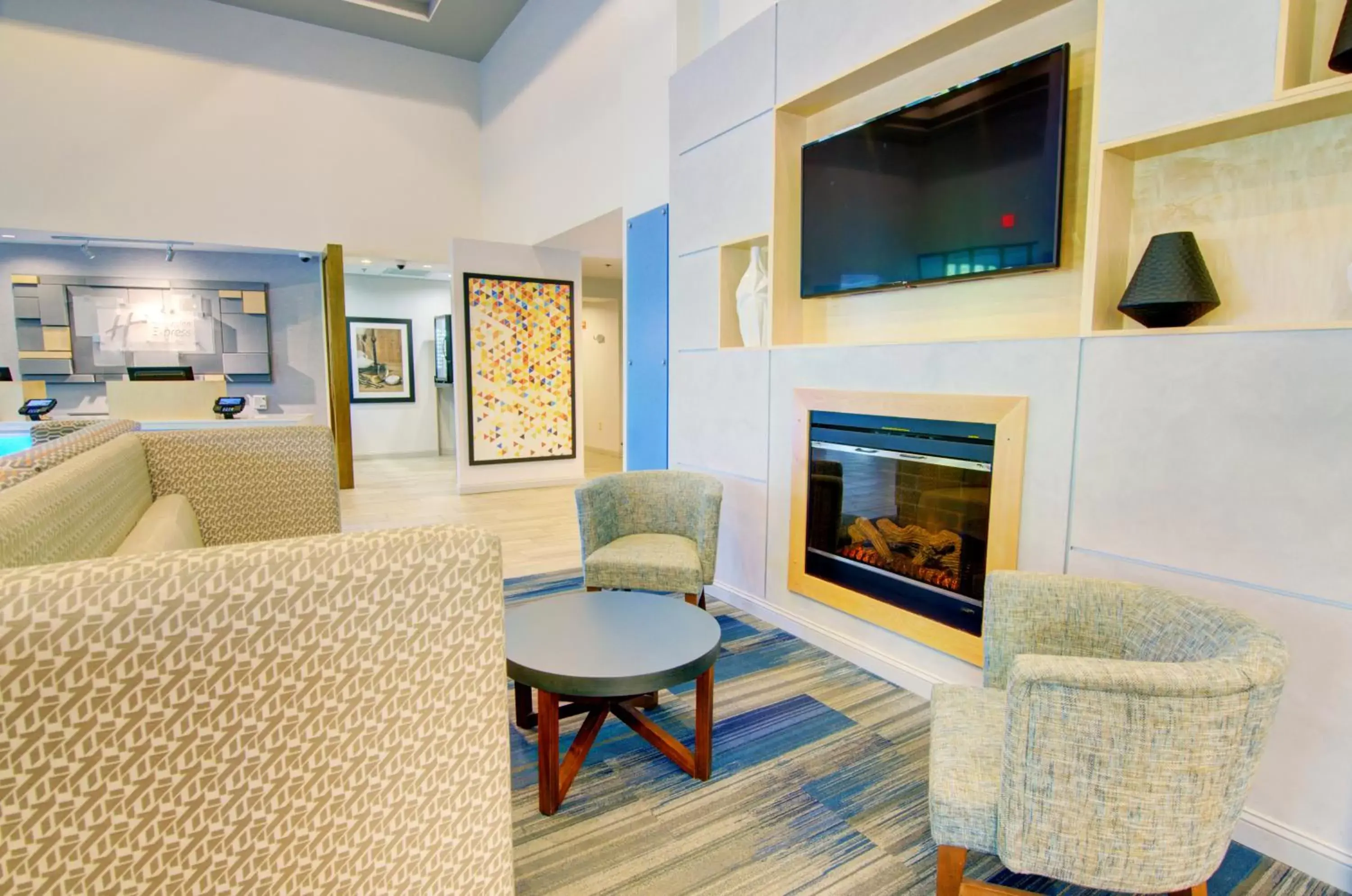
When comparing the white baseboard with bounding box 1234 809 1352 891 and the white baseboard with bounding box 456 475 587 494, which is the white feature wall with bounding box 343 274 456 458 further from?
the white baseboard with bounding box 1234 809 1352 891

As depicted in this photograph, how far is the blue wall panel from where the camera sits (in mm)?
4809

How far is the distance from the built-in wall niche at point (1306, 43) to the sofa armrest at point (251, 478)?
11.6 ft

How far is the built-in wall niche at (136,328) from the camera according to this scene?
6.68m

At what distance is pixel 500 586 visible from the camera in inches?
45.6

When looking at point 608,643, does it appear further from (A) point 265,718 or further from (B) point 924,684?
(B) point 924,684

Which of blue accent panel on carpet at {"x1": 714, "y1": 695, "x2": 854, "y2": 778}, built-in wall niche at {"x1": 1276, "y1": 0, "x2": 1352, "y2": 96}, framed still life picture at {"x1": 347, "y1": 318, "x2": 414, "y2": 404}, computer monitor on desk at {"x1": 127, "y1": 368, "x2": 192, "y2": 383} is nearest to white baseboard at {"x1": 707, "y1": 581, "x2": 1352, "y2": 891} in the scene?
blue accent panel on carpet at {"x1": 714, "y1": 695, "x2": 854, "y2": 778}

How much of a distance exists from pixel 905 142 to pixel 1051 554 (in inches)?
66.2

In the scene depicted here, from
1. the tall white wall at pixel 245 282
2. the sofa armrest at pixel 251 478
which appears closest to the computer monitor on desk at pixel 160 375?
the tall white wall at pixel 245 282

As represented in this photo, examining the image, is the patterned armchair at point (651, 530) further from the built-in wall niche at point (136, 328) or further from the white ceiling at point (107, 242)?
the built-in wall niche at point (136, 328)

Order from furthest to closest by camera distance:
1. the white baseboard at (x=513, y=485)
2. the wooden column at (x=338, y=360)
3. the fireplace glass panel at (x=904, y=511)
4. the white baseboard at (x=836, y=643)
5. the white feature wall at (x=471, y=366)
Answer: the white baseboard at (x=513, y=485) < the wooden column at (x=338, y=360) < the white feature wall at (x=471, y=366) < the white baseboard at (x=836, y=643) < the fireplace glass panel at (x=904, y=511)

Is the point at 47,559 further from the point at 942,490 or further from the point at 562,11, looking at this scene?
the point at 562,11

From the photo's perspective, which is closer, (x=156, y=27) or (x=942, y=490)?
(x=942, y=490)

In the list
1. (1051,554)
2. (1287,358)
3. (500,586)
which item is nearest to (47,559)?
(500,586)

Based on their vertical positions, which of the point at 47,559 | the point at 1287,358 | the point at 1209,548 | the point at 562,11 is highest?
the point at 562,11
